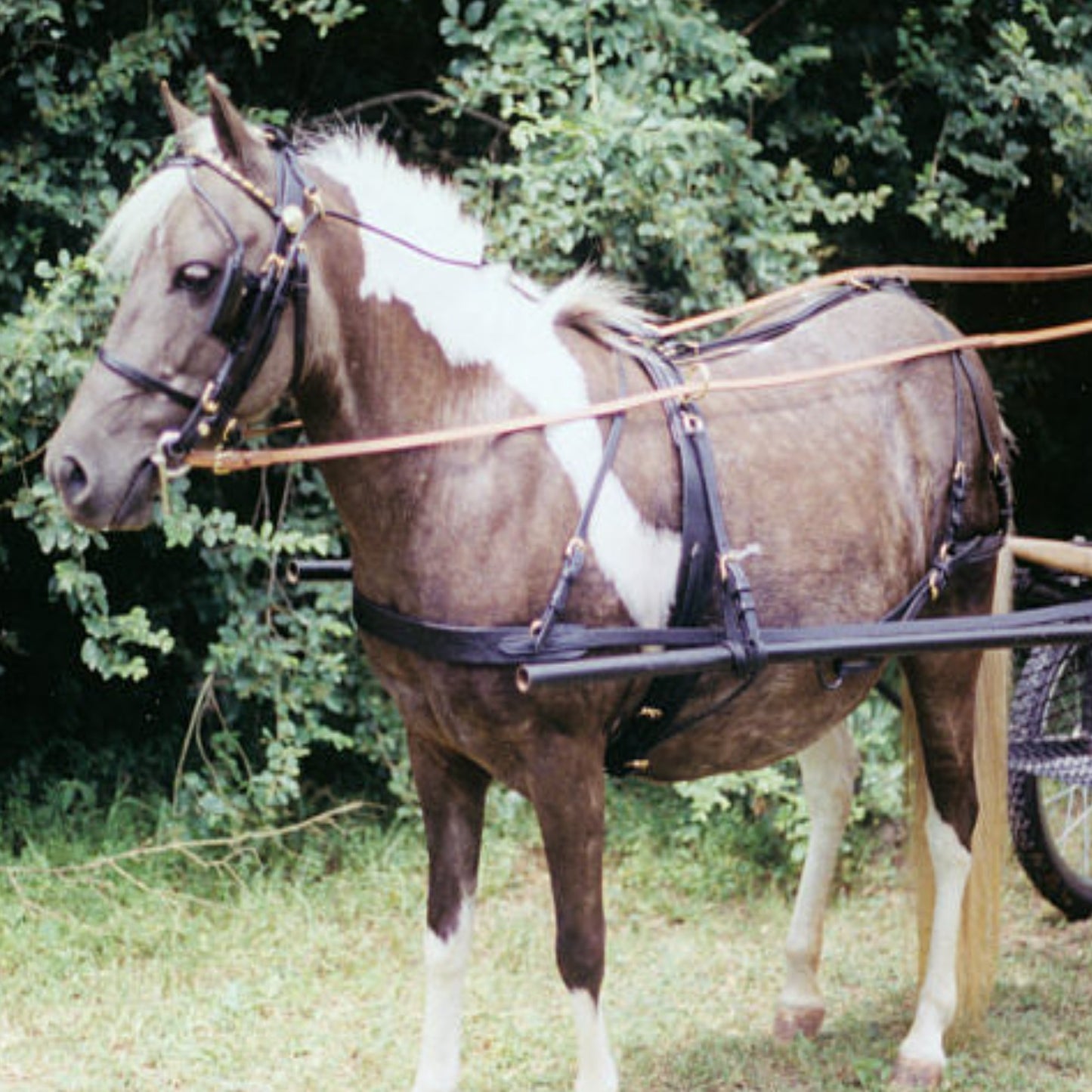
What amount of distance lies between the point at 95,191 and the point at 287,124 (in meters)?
0.73

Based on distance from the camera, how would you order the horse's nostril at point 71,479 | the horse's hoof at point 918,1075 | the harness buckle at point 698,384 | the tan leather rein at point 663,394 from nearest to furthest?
1. the horse's nostril at point 71,479
2. the tan leather rein at point 663,394
3. the harness buckle at point 698,384
4. the horse's hoof at point 918,1075

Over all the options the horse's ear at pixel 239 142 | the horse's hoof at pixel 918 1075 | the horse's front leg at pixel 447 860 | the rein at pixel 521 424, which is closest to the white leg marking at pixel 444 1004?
the horse's front leg at pixel 447 860

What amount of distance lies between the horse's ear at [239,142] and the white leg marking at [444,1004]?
1538 mm

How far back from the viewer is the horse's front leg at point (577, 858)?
2.73m

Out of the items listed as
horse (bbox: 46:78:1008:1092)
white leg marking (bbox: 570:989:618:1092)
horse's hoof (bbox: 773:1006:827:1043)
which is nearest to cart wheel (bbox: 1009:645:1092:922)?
horse's hoof (bbox: 773:1006:827:1043)

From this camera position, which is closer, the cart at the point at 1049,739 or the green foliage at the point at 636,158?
the cart at the point at 1049,739

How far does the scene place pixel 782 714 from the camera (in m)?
3.15

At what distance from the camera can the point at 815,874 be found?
3865 millimetres

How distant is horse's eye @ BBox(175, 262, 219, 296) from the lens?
2375 mm

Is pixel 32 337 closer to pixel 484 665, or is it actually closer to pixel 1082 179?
pixel 484 665

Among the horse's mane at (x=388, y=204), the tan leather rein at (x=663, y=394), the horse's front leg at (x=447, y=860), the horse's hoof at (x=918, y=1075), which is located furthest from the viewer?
the horse's hoof at (x=918, y=1075)

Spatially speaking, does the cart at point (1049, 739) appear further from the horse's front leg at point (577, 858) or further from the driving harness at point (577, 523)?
the horse's front leg at point (577, 858)

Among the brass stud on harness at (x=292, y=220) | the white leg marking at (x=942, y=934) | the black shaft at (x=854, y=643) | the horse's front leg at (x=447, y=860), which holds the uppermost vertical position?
the brass stud on harness at (x=292, y=220)

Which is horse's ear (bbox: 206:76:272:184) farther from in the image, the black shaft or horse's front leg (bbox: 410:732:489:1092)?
horse's front leg (bbox: 410:732:489:1092)
